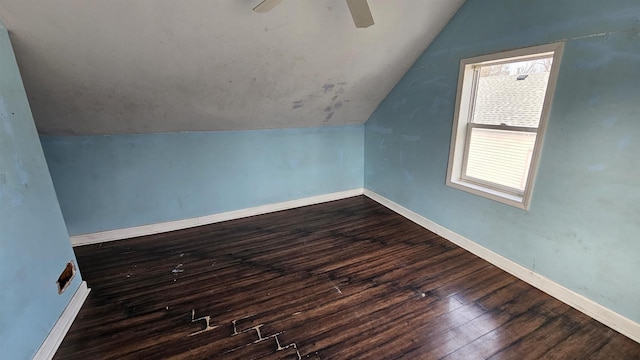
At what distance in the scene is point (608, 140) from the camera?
1760mm

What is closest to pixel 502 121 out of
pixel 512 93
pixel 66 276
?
pixel 512 93

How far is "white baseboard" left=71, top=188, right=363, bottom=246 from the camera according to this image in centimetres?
305

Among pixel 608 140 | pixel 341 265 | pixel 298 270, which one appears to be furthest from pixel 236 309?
pixel 608 140

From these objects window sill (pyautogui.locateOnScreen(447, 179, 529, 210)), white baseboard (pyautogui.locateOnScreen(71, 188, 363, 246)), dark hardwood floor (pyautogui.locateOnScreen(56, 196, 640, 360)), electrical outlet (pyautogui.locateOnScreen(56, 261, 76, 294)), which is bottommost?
dark hardwood floor (pyautogui.locateOnScreen(56, 196, 640, 360))

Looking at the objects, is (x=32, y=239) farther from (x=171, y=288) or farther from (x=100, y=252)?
(x=100, y=252)

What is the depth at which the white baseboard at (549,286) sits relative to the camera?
181 cm

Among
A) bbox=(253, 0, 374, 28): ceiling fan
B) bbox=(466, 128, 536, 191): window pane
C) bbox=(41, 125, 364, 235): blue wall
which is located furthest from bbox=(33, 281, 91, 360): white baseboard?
bbox=(466, 128, 536, 191): window pane

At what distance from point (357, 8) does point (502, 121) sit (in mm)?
1737

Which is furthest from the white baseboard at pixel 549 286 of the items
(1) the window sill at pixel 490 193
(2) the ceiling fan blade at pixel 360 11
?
(2) the ceiling fan blade at pixel 360 11

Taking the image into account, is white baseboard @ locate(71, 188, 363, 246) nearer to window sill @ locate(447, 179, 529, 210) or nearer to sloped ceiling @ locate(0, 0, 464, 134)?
sloped ceiling @ locate(0, 0, 464, 134)

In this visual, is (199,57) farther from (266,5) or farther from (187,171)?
(187,171)

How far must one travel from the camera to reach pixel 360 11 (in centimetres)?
167

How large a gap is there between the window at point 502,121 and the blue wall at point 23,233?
3.42m

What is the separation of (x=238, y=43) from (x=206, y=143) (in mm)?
1501
